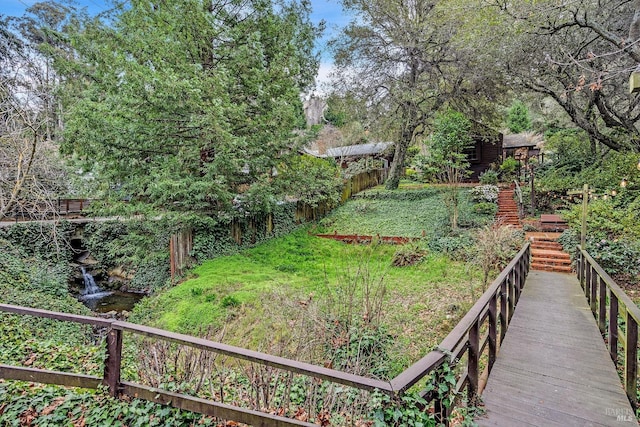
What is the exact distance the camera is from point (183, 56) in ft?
28.9

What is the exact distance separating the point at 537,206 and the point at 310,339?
1404 cm

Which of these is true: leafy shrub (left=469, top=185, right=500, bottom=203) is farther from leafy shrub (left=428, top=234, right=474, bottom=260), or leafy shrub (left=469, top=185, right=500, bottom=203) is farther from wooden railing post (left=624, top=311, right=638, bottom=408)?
wooden railing post (left=624, top=311, right=638, bottom=408)

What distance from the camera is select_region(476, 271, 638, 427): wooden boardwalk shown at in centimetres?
271

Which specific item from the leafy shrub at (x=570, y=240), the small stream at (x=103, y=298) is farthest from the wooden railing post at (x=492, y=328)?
the small stream at (x=103, y=298)

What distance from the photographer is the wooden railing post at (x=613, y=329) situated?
3580 millimetres

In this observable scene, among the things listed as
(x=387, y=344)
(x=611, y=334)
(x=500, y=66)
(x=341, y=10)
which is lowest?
(x=387, y=344)

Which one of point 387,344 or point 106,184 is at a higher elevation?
point 106,184

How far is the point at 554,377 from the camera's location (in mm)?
3279

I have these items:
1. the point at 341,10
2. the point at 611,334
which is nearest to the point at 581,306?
the point at 611,334

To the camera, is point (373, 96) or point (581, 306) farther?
point (373, 96)

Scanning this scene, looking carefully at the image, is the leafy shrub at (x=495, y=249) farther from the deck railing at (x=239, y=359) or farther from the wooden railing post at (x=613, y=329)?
the deck railing at (x=239, y=359)

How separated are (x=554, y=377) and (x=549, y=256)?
268 inches

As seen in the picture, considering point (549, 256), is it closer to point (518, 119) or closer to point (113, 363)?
point (113, 363)

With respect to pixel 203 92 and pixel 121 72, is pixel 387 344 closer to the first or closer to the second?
pixel 203 92
